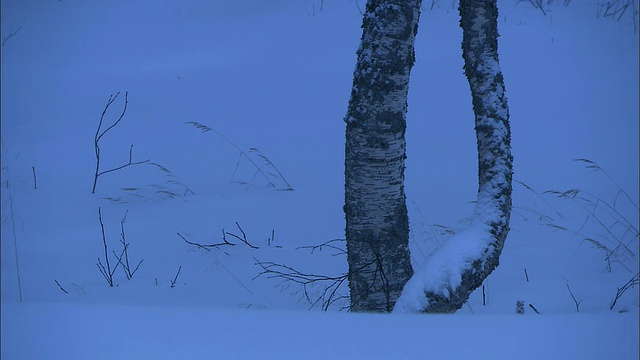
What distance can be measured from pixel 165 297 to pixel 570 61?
391 cm

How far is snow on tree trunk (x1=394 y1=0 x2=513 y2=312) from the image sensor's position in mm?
1564

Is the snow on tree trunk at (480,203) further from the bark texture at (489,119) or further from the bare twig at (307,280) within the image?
the bare twig at (307,280)

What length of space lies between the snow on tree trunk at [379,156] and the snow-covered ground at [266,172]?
0.84ft

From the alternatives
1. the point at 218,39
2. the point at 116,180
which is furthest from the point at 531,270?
the point at 218,39

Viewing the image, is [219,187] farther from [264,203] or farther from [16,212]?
[16,212]

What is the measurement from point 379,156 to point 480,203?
1.12 ft

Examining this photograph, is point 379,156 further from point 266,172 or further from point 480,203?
point 266,172

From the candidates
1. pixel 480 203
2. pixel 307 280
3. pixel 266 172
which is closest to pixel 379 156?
pixel 480 203

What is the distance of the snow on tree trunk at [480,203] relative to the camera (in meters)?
1.56

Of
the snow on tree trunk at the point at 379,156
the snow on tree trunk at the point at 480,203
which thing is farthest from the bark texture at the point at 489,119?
the snow on tree trunk at the point at 379,156

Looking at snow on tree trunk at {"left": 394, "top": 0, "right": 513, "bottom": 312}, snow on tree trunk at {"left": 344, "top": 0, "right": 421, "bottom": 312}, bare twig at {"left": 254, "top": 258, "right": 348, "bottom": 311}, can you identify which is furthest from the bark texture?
bare twig at {"left": 254, "top": 258, "right": 348, "bottom": 311}

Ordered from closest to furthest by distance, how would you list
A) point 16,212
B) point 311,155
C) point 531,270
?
point 531,270 < point 16,212 < point 311,155

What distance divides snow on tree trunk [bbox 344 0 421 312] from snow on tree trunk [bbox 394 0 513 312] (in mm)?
214

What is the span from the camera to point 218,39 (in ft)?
17.4
